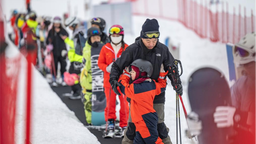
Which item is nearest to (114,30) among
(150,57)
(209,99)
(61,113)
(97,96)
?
(97,96)

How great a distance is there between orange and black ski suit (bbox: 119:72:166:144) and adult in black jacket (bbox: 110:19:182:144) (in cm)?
22

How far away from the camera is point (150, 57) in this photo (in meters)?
3.78

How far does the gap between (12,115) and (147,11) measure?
18.9m

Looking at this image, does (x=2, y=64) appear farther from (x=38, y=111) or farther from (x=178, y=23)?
(x=178, y=23)

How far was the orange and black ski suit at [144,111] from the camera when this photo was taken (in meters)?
3.53

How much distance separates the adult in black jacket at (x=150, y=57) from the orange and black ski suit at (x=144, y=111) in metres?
0.22

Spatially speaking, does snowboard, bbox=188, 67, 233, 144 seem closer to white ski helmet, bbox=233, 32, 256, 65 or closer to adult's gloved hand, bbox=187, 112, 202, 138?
adult's gloved hand, bbox=187, 112, 202, 138

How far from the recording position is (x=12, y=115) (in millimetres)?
2127

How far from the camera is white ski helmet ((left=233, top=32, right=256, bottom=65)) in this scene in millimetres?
2664

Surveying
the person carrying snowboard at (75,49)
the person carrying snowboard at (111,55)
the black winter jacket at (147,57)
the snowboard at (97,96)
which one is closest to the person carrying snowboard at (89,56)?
the snowboard at (97,96)

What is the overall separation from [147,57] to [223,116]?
4.58ft

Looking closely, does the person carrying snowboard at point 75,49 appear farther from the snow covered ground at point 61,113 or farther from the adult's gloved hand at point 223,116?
the adult's gloved hand at point 223,116

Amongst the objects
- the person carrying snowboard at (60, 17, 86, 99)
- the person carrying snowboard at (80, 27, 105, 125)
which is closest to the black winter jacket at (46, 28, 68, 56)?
the person carrying snowboard at (60, 17, 86, 99)

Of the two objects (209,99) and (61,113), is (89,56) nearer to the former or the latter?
(61,113)
